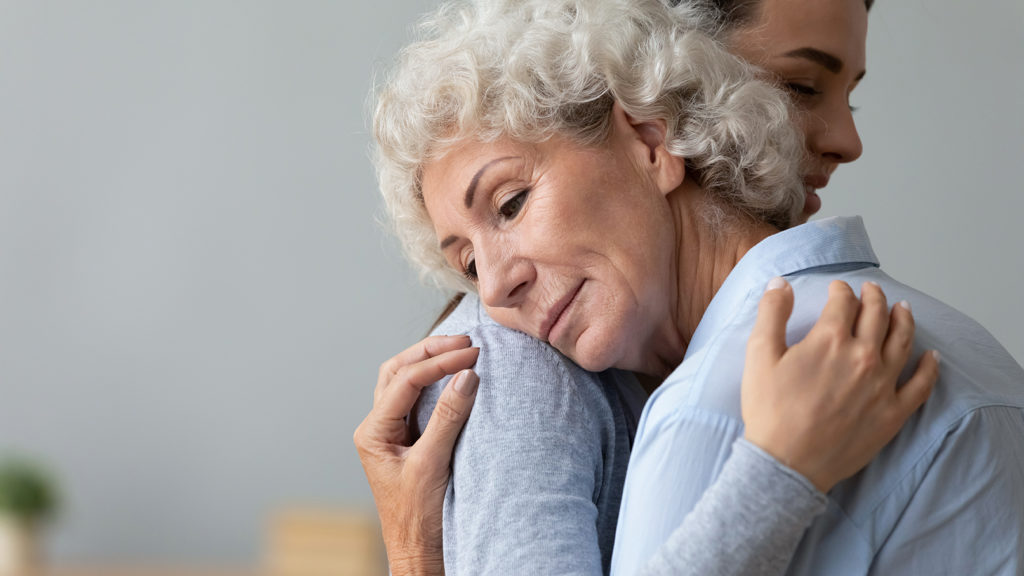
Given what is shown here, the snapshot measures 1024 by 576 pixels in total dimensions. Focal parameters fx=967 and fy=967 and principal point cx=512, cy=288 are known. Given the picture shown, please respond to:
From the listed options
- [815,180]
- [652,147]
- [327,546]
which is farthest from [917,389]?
[327,546]

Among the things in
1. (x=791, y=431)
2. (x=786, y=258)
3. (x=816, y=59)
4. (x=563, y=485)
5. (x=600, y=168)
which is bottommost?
(x=563, y=485)

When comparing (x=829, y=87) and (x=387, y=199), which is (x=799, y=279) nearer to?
(x=829, y=87)

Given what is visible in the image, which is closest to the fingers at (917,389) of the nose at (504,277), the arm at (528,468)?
the arm at (528,468)

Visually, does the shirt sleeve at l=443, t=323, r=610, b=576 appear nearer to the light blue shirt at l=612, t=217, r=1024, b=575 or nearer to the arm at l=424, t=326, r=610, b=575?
the arm at l=424, t=326, r=610, b=575

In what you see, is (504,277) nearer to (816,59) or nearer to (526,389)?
(526,389)

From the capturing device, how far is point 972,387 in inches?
34.3

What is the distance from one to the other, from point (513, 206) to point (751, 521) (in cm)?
52

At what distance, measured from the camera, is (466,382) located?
3.59ft

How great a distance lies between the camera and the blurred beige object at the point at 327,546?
Answer: 336cm

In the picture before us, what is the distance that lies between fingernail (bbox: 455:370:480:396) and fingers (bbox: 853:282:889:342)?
17.1 inches

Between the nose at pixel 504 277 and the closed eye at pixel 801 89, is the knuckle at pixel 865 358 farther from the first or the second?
the closed eye at pixel 801 89

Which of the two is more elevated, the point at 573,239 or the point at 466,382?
the point at 573,239

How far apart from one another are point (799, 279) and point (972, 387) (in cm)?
19

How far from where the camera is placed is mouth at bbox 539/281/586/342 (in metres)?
1.14
